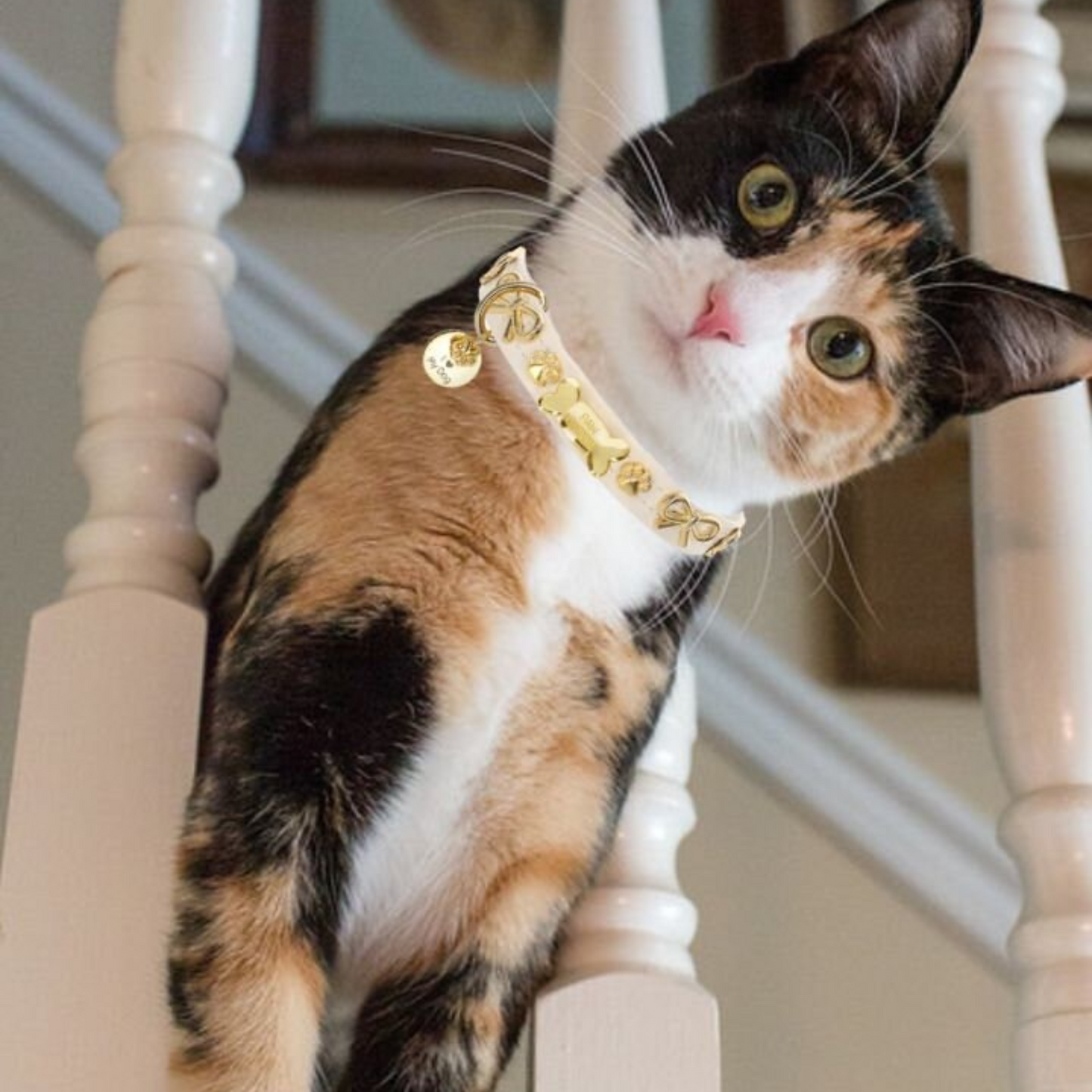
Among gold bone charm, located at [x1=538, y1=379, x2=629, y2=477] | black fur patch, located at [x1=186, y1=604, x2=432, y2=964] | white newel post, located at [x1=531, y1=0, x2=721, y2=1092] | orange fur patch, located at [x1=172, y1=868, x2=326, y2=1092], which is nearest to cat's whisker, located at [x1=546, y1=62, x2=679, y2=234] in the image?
white newel post, located at [x1=531, y1=0, x2=721, y2=1092]

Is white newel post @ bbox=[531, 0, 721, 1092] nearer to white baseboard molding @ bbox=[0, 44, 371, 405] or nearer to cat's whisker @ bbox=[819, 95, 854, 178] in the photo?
cat's whisker @ bbox=[819, 95, 854, 178]

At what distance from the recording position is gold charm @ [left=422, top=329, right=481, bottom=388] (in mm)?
723

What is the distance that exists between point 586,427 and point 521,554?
6 centimetres

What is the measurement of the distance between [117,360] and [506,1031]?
1.16 feet

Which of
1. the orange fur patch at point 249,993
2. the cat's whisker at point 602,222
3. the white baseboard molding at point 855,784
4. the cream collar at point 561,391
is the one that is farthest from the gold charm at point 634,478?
the white baseboard molding at point 855,784

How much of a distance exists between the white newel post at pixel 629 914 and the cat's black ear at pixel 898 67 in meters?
0.10

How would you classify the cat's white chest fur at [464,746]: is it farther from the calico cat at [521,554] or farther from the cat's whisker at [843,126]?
the cat's whisker at [843,126]

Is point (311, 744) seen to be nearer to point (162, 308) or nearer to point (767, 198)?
point (162, 308)

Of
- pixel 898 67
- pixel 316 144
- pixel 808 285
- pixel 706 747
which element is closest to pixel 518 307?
pixel 808 285

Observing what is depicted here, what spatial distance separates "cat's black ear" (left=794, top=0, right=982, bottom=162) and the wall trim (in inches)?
21.9

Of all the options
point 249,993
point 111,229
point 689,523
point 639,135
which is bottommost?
point 249,993

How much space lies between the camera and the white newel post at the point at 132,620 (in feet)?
2.12

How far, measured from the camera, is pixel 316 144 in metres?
1.42

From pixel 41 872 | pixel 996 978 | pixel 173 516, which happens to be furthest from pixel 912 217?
pixel 996 978
